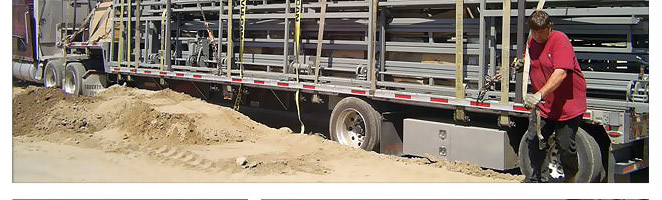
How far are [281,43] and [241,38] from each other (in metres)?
0.96

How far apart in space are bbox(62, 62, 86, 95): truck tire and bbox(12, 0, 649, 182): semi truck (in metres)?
2.46

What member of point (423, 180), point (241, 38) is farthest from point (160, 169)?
point (241, 38)

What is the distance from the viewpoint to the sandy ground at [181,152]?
711 cm

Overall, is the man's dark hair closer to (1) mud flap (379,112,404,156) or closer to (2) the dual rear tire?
(1) mud flap (379,112,404,156)

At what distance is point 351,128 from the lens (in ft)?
29.9

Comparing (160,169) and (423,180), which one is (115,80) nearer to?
(160,169)

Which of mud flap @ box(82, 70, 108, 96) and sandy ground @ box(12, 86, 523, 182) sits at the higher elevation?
mud flap @ box(82, 70, 108, 96)

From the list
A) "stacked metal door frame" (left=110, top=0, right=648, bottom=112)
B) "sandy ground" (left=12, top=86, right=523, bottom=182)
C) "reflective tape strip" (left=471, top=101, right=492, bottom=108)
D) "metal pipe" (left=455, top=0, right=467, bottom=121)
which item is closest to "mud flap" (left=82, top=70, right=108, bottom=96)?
"sandy ground" (left=12, top=86, right=523, bottom=182)

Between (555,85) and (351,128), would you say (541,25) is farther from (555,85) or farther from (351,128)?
(351,128)

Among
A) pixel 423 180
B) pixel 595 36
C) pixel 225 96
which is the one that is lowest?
pixel 423 180

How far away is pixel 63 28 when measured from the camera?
1638 centimetres

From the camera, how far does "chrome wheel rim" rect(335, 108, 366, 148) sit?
29.2 ft

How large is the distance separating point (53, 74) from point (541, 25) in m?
14.1

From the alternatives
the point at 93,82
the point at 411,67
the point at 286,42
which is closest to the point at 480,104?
the point at 411,67
